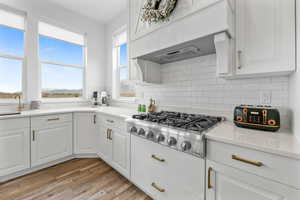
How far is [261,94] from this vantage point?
52.4 inches

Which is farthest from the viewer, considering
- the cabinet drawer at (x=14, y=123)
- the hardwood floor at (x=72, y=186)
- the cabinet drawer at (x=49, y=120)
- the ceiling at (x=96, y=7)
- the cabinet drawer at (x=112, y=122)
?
the ceiling at (x=96, y=7)

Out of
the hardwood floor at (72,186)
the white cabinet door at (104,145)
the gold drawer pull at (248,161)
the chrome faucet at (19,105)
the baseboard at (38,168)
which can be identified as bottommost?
the hardwood floor at (72,186)

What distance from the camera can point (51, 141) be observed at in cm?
225

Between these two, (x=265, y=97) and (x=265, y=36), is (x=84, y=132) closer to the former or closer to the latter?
(x=265, y=97)

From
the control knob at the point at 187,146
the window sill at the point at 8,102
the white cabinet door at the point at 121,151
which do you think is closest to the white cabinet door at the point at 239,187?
the control knob at the point at 187,146

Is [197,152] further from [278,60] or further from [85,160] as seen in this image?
[85,160]

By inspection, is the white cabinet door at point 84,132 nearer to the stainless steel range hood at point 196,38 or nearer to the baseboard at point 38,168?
the baseboard at point 38,168

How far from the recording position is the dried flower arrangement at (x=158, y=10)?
1420mm

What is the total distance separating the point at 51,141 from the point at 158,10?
99.2 inches

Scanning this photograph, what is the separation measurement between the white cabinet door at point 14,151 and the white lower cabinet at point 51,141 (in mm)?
79

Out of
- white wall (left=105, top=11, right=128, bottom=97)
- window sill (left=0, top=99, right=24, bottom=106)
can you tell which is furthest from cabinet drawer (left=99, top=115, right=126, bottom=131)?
window sill (left=0, top=99, right=24, bottom=106)

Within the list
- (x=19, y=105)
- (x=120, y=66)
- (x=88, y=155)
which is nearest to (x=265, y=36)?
(x=120, y=66)

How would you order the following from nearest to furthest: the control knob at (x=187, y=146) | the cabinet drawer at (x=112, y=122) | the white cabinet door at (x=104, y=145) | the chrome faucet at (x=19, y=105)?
the control knob at (x=187, y=146)
the cabinet drawer at (x=112, y=122)
the white cabinet door at (x=104, y=145)
the chrome faucet at (x=19, y=105)

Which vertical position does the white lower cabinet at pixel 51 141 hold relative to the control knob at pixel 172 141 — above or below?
below
